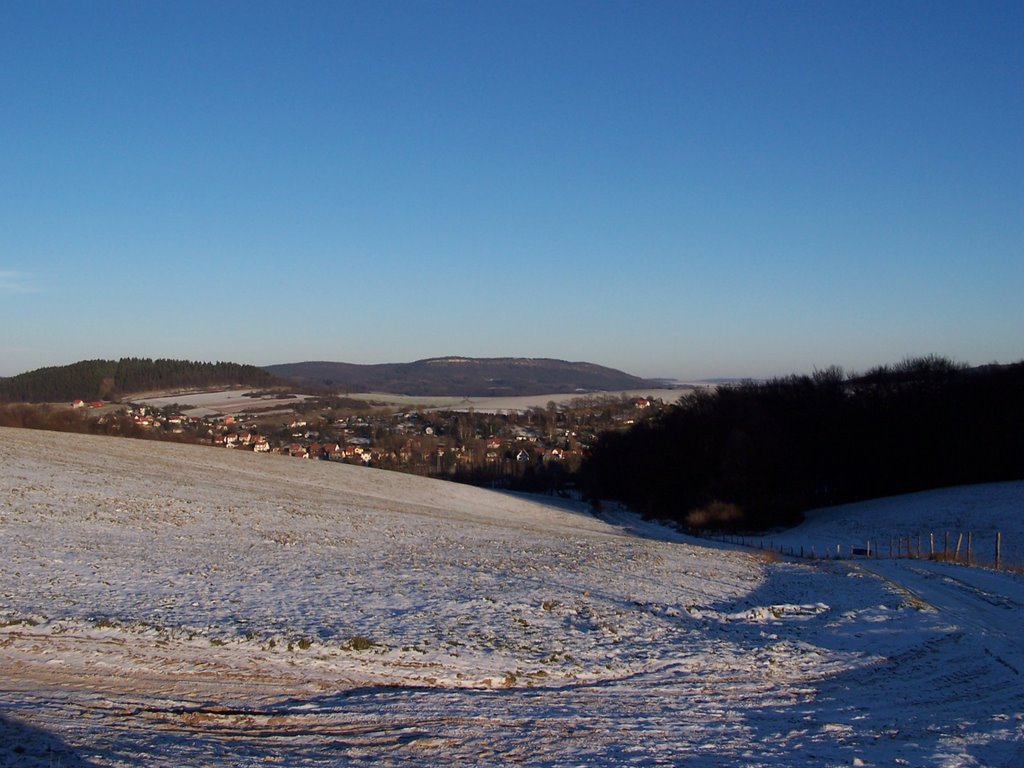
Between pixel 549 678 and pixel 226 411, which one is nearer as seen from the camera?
pixel 549 678

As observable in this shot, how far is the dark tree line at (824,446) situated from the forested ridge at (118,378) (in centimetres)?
5462

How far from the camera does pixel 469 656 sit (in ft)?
39.7

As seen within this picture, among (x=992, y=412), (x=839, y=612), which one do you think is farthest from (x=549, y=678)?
(x=992, y=412)

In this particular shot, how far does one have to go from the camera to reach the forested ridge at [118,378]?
87375mm

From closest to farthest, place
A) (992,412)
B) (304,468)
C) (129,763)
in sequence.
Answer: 1. (129,763)
2. (304,468)
3. (992,412)

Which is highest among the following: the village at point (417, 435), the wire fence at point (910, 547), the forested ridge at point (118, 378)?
the forested ridge at point (118, 378)

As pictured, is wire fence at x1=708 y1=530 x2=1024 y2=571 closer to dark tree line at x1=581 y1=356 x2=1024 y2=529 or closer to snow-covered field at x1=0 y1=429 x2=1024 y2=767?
dark tree line at x1=581 y1=356 x2=1024 y2=529

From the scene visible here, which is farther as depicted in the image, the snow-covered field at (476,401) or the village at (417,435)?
the snow-covered field at (476,401)

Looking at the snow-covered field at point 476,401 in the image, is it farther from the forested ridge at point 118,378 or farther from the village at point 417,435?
the forested ridge at point 118,378

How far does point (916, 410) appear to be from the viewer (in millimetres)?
66500

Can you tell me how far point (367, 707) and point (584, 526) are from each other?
118 ft

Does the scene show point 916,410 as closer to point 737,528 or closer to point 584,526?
point 737,528

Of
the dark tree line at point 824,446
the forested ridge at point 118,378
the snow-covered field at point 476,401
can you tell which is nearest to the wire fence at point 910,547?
the dark tree line at point 824,446

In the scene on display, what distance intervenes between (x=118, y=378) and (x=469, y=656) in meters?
106
